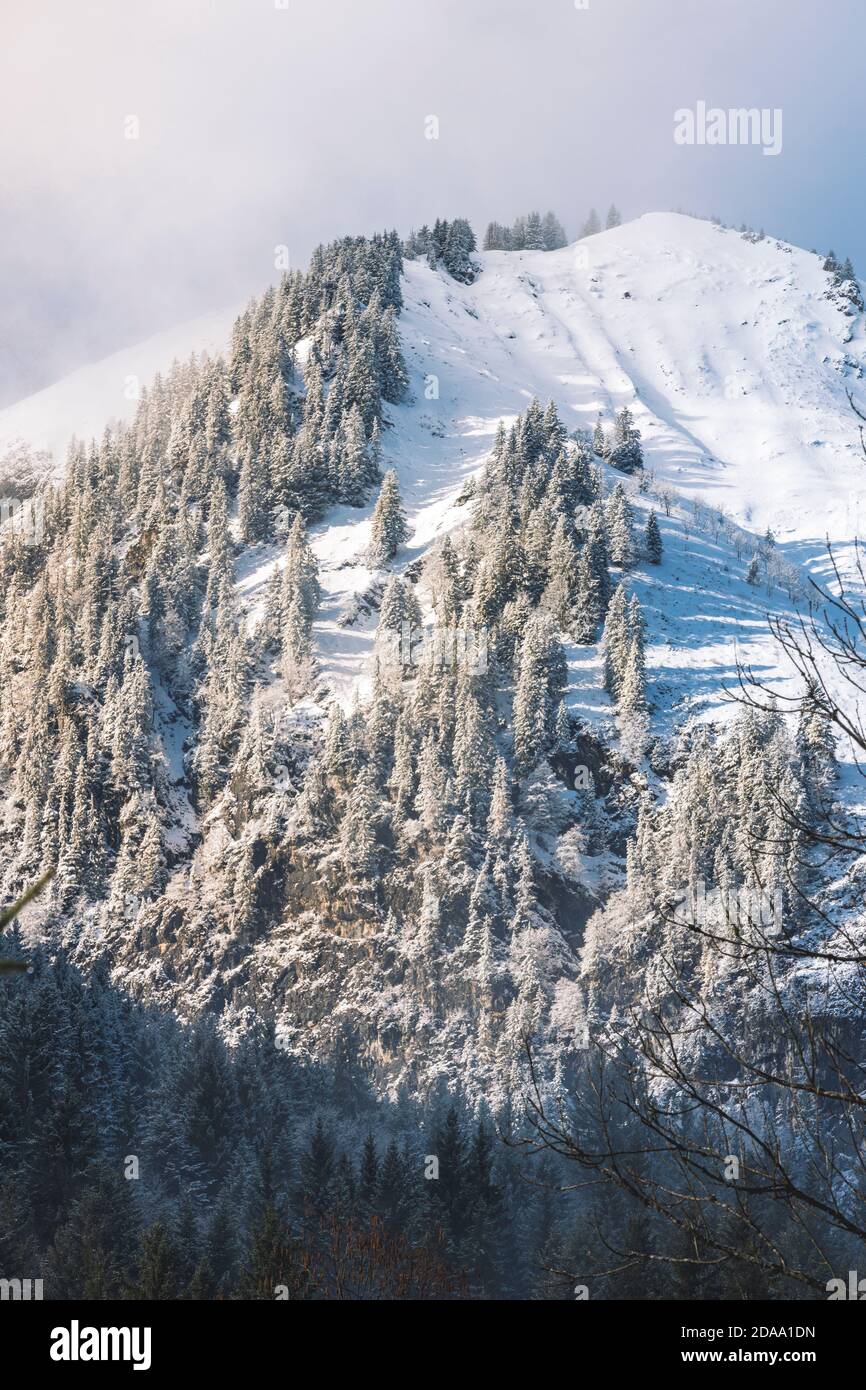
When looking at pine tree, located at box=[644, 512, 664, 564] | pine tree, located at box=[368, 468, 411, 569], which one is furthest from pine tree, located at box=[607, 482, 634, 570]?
pine tree, located at box=[368, 468, 411, 569]

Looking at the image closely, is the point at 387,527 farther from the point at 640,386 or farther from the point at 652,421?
the point at 640,386

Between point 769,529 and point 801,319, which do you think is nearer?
point 769,529

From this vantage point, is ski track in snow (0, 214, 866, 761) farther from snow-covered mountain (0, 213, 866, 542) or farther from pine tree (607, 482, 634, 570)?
pine tree (607, 482, 634, 570)

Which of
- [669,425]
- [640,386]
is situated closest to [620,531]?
[669,425]

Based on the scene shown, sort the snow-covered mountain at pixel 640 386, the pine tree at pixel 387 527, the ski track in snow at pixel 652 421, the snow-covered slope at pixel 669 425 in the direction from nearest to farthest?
the ski track in snow at pixel 652 421
the snow-covered slope at pixel 669 425
the pine tree at pixel 387 527
the snow-covered mountain at pixel 640 386

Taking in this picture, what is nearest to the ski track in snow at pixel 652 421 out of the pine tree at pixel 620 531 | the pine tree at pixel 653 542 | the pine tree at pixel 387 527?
the pine tree at pixel 387 527

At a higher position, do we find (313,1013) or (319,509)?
(319,509)

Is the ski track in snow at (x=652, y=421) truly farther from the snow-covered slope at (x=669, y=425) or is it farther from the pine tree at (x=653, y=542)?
the pine tree at (x=653, y=542)

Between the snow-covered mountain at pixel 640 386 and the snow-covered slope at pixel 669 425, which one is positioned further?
the snow-covered mountain at pixel 640 386

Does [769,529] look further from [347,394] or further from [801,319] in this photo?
[801,319]

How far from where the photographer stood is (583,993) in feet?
266

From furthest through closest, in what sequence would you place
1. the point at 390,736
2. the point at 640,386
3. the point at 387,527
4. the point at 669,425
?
the point at 640,386 → the point at 669,425 → the point at 387,527 → the point at 390,736
